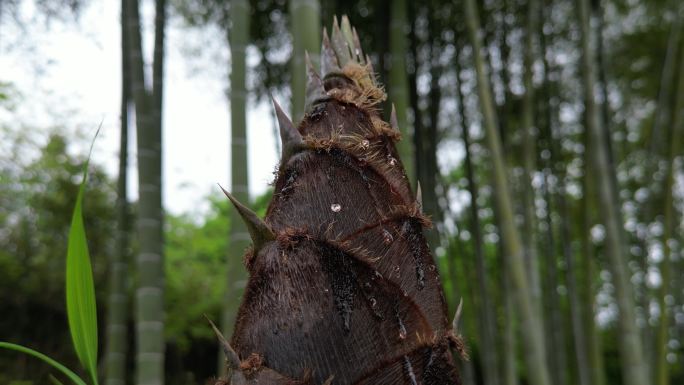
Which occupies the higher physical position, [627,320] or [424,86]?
[424,86]

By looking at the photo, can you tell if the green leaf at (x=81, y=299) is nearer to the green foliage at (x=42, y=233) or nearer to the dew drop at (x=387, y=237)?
the dew drop at (x=387, y=237)

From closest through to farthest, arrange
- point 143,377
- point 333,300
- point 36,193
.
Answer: point 333,300
point 143,377
point 36,193

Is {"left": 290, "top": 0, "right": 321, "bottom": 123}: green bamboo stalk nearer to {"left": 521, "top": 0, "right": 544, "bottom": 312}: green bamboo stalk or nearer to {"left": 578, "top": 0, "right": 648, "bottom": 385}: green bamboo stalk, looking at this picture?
{"left": 578, "top": 0, "right": 648, "bottom": 385}: green bamboo stalk

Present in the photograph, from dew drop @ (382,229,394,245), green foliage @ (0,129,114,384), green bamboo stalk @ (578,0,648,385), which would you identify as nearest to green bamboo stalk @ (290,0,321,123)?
dew drop @ (382,229,394,245)

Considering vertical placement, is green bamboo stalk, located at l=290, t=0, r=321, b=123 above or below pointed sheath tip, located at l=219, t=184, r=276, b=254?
above

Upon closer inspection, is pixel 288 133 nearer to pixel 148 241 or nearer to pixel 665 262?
pixel 148 241

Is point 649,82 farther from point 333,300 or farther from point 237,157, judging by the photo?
point 333,300

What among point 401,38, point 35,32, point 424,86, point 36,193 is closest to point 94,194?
point 36,193

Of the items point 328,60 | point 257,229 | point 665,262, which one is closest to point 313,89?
point 328,60
